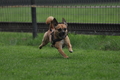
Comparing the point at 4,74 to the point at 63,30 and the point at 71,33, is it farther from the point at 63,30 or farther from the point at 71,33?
the point at 71,33

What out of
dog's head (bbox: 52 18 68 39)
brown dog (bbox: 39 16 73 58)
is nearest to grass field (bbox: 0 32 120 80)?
brown dog (bbox: 39 16 73 58)

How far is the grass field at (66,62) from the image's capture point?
6320 mm

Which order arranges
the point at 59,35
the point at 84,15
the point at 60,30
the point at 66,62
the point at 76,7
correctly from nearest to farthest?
the point at 66,62 < the point at 60,30 < the point at 59,35 < the point at 76,7 < the point at 84,15

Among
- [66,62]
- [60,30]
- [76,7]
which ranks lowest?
[66,62]

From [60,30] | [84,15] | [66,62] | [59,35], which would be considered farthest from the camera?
[84,15]

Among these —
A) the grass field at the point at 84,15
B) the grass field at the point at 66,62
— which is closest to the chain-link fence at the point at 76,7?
the grass field at the point at 84,15

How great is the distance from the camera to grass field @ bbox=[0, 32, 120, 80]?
6.32 metres

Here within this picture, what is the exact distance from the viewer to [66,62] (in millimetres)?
7738

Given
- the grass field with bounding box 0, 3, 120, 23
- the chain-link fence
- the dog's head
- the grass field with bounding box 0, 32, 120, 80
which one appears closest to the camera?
the grass field with bounding box 0, 32, 120, 80

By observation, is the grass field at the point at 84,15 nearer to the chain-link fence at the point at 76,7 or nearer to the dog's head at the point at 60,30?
the chain-link fence at the point at 76,7

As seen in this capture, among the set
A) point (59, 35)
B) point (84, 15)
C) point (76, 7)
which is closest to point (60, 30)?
point (59, 35)

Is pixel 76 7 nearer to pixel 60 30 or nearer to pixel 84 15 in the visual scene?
pixel 84 15

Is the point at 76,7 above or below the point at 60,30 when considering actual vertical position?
above

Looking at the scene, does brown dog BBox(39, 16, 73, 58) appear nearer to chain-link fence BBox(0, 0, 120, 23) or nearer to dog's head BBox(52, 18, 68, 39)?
dog's head BBox(52, 18, 68, 39)
